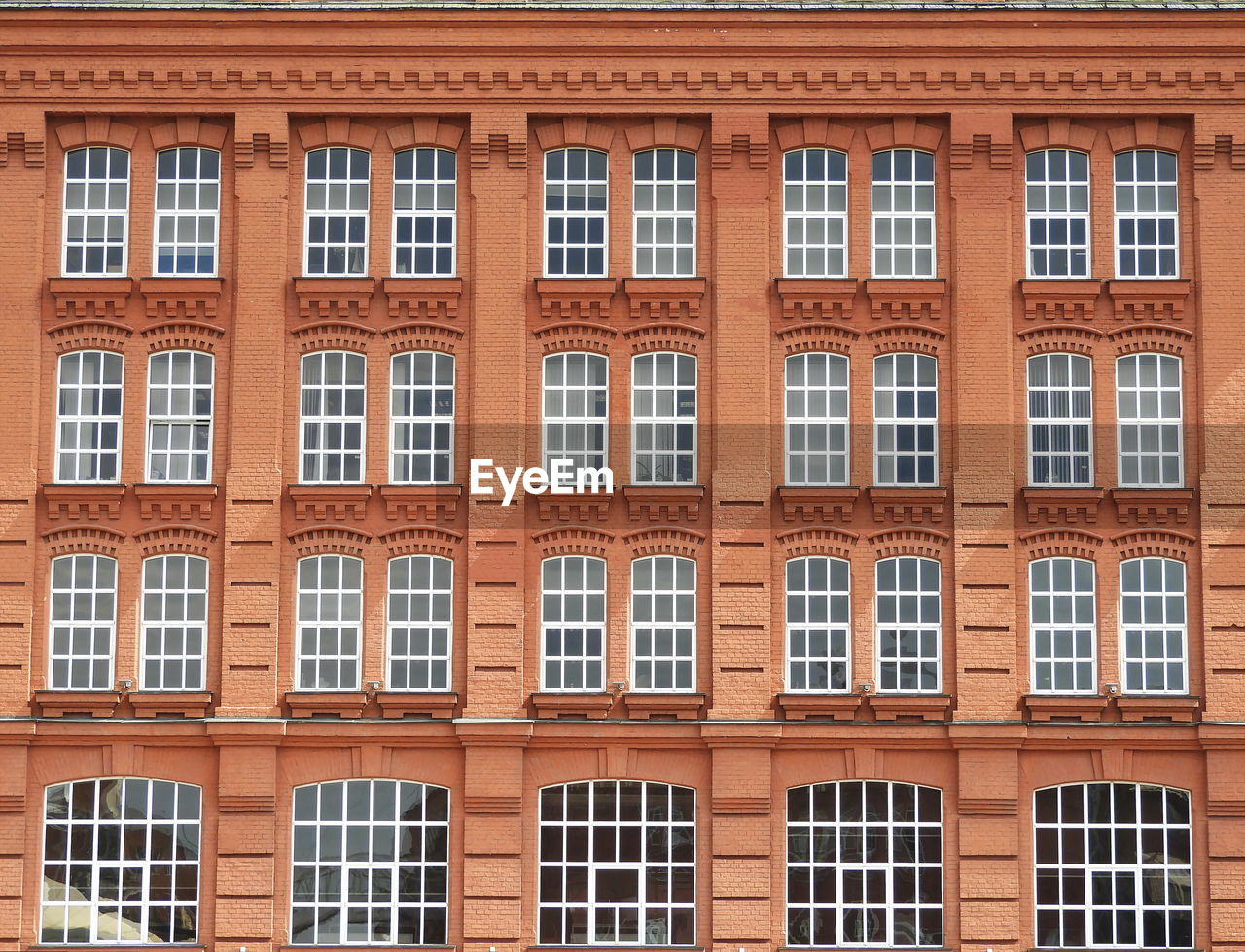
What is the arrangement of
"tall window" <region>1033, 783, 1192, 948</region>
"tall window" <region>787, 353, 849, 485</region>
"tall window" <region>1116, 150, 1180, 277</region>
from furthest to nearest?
"tall window" <region>1116, 150, 1180, 277</region>, "tall window" <region>787, 353, 849, 485</region>, "tall window" <region>1033, 783, 1192, 948</region>

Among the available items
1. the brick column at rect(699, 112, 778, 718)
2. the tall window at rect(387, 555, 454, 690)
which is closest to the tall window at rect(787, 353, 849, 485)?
the brick column at rect(699, 112, 778, 718)

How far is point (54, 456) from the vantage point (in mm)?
29984

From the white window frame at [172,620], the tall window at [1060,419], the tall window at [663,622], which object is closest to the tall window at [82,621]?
the white window frame at [172,620]

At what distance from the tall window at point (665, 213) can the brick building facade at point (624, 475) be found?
0.07 m

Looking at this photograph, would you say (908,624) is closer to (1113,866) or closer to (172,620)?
(1113,866)

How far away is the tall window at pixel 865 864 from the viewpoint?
28.8 m

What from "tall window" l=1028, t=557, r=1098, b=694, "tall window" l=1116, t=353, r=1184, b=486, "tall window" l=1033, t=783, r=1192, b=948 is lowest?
"tall window" l=1033, t=783, r=1192, b=948

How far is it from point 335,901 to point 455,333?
359 inches

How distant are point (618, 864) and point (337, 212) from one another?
11392mm

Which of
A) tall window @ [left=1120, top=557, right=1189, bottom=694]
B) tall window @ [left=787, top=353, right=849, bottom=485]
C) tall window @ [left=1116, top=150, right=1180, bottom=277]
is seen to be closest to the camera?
tall window @ [left=1120, top=557, right=1189, bottom=694]

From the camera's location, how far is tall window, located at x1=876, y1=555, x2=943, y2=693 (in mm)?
29359

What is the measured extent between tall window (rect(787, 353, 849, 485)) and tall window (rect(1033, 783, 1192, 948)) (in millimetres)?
6165

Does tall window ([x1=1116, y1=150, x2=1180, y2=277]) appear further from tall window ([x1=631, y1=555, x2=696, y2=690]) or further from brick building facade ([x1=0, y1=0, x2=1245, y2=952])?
tall window ([x1=631, y1=555, x2=696, y2=690])

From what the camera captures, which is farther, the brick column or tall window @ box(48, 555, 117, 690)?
tall window @ box(48, 555, 117, 690)
